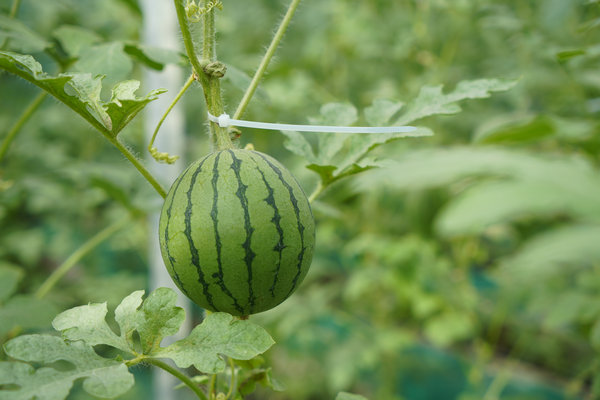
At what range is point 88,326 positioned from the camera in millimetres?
764

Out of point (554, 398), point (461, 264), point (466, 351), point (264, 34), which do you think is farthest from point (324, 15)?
point (554, 398)

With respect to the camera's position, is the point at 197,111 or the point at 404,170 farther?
the point at 197,111

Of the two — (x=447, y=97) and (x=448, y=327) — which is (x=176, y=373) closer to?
(x=447, y=97)

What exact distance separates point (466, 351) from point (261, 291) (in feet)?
11.1

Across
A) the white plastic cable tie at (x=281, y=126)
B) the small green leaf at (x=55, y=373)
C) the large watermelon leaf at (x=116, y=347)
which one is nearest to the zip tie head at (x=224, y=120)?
the white plastic cable tie at (x=281, y=126)

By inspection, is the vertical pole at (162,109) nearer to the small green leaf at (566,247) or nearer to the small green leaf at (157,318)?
the small green leaf at (566,247)

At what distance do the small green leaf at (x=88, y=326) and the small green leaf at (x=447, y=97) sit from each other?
2.04ft

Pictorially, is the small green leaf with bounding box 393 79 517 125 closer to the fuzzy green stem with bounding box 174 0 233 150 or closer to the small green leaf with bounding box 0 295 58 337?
the fuzzy green stem with bounding box 174 0 233 150

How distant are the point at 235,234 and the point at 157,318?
166 mm

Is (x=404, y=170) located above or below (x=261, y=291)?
below

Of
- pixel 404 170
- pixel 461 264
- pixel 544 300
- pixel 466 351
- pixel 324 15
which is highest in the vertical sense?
pixel 324 15

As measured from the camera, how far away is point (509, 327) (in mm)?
3957

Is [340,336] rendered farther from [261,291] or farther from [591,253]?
[261,291]

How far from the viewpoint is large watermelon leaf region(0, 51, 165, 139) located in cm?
75
